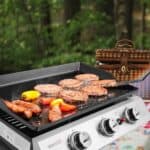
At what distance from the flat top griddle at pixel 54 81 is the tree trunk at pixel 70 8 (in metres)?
3.25

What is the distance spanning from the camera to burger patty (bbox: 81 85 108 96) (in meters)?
1.54

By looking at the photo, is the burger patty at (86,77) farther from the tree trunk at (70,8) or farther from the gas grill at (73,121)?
the tree trunk at (70,8)

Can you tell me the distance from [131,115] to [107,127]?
17 cm

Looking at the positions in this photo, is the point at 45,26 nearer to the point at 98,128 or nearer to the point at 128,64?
the point at 128,64

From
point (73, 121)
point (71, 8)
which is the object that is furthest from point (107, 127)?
point (71, 8)

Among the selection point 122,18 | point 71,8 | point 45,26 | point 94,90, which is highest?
point 71,8

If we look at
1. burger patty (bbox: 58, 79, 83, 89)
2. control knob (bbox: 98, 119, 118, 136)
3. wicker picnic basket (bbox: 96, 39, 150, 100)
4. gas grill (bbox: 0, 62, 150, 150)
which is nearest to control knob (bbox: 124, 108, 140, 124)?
gas grill (bbox: 0, 62, 150, 150)

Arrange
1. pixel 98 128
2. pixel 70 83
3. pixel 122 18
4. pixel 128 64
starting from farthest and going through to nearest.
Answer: pixel 122 18 < pixel 128 64 < pixel 70 83 < pixel 98 128

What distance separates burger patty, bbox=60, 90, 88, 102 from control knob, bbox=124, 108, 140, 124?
0.18 m

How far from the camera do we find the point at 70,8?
5.04m

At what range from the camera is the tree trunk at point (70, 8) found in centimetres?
502

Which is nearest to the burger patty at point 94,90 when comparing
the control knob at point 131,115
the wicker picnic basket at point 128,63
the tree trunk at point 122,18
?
the control knob at point 131,115

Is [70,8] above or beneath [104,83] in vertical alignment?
above

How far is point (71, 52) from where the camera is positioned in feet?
15.6
